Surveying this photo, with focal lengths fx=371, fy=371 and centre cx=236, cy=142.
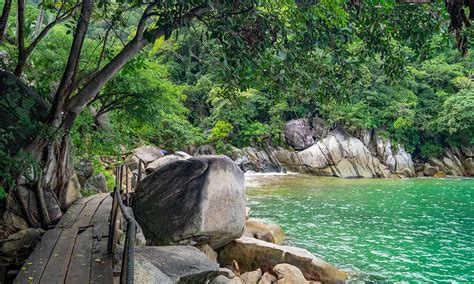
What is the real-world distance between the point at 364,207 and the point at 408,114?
19865 millimetres

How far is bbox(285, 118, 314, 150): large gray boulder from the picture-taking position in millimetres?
34625

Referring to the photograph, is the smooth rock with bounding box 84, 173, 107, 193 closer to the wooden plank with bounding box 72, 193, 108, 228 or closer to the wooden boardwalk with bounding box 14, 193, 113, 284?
the wooden plank with bounding box 72, 193, 108, 228

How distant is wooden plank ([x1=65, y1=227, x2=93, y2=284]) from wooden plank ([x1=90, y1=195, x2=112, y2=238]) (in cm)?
21

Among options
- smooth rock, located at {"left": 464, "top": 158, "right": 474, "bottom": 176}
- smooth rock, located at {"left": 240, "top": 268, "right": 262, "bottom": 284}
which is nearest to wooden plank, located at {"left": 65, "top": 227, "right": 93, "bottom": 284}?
smooth rock, located at {"left": 240, "top": 268, "right": 262, "bottom": 284}

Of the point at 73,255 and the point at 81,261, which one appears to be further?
the point at 73,255

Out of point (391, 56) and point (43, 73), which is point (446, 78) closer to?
point (391, 56)

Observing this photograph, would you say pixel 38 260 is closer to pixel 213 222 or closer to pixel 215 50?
pixel 213 222

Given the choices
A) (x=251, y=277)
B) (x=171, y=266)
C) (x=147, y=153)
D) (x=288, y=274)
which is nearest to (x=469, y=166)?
(x=147, y=153)

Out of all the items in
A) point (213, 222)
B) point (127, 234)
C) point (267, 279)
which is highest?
point (127, 234)

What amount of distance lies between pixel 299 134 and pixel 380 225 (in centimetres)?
2131

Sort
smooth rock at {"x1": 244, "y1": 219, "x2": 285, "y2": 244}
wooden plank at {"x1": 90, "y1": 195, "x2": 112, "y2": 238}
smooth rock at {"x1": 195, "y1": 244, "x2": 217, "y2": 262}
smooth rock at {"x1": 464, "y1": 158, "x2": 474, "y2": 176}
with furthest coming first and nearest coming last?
smooth rock at {"x1": 464, "y1": 158, "x2": 474, "y2": 176}, smooth rock at {"x1": 244, "y1": 219, "x2": 285, "y2": 244}, smooth rock at {"x1": 195, "y1": 244, "x2": 217, "y2": 262}, wooden plank at {"x1": 90, "y1": 195, "x2": 112, "y2": 238}

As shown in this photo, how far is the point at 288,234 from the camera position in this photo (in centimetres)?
1298

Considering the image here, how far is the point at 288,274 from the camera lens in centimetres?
801

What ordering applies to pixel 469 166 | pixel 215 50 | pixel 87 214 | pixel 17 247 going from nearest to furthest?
1. pixel 17 247
2. pixel 87 214
3. pixel 215 50
4. pixel 469 166
